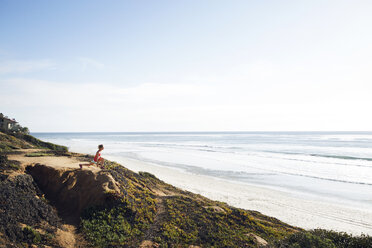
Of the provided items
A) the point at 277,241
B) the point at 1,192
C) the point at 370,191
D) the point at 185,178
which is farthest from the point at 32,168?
the point at 370,191

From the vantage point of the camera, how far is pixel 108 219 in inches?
404

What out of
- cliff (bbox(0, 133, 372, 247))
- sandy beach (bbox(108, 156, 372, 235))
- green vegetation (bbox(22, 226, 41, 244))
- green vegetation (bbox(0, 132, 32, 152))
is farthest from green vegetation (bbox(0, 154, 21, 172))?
sandy beach (bbox(108, 156, 372, 235))

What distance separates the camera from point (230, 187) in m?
24.4

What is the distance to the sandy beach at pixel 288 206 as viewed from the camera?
1539 cm

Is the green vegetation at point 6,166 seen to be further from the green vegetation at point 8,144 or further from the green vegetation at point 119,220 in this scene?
the green vegetation at point 8,144

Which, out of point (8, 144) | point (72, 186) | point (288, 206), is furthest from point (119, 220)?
point (8, 144)

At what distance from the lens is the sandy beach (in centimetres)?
1539

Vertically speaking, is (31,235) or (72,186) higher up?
(72,186)

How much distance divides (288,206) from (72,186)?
16930 mm

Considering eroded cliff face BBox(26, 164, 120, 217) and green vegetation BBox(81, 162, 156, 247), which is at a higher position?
eroded cliff face BBox(26, 164, 120, 217)

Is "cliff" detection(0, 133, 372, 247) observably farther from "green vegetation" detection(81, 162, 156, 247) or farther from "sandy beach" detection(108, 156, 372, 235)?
"sandy beach" detection(108, 156, 372, 235)

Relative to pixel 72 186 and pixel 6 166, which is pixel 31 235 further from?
pixel 6 166

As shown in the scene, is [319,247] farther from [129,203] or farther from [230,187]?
[230,187]

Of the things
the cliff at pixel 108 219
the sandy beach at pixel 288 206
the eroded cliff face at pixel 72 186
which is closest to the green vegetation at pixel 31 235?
the cliff at pixel 108 219
